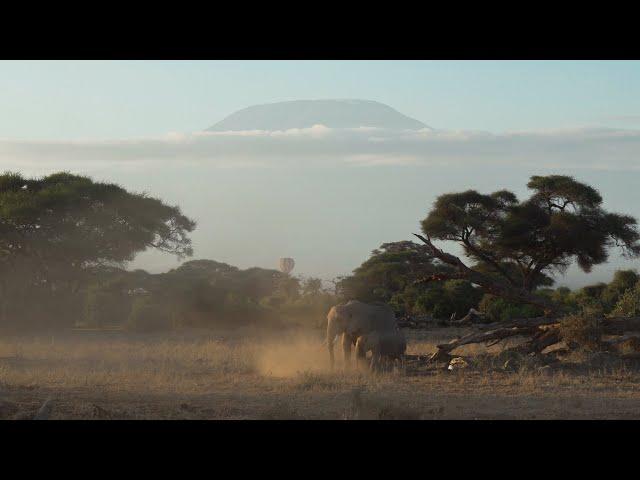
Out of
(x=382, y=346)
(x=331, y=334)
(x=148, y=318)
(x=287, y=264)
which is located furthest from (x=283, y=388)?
(x=287, y=264)

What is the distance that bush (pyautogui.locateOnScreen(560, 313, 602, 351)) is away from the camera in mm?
14961

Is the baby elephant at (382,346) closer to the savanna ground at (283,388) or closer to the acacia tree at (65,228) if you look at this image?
the savanna ground at (283,388)

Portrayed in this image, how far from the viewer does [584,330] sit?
49.0 ft

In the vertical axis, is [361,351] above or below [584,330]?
below

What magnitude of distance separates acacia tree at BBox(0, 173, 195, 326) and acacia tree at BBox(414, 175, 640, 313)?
11.3 meters

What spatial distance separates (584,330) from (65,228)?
20.5m

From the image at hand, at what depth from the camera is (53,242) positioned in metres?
29.1

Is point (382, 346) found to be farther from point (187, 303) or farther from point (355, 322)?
point (187, 303)

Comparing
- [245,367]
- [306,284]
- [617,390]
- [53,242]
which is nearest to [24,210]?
[53,242]

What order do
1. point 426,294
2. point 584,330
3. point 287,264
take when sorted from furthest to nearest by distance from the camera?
point 287,264 < point 426,294 < point 584,330

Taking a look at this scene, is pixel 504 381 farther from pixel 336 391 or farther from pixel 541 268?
pixel 541 268

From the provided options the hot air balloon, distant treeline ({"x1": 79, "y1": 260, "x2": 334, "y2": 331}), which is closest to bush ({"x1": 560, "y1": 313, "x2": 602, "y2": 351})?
distant treeline ({"x1": 79, "y1": 260, "x2": 334, "y2": 331})

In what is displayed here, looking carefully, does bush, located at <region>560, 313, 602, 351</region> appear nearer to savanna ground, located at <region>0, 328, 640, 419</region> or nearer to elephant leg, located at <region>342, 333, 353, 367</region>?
savanna ground, located at <region>0, 328, 640, 419</region>

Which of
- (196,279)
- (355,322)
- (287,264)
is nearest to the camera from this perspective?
(355,322)
